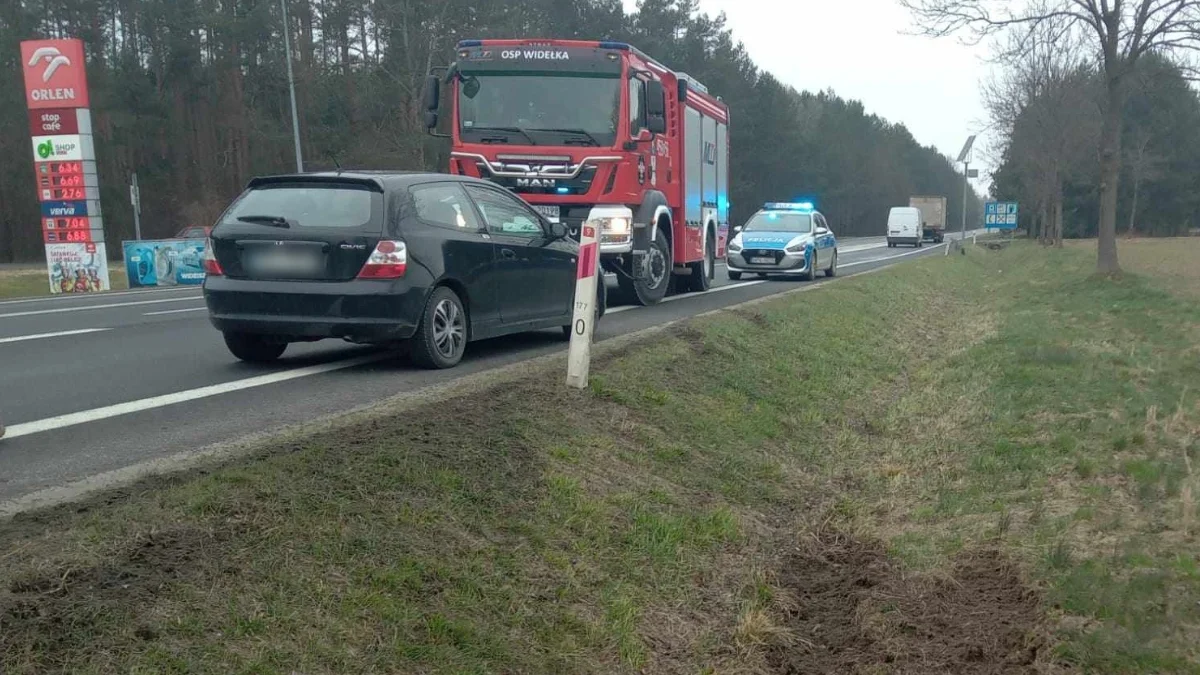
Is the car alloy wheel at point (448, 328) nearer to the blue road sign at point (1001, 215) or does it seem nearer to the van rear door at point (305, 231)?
the van rear door at point (305, 231)

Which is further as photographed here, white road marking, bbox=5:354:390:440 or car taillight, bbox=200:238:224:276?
car taillight, bbox=200:238:224:276

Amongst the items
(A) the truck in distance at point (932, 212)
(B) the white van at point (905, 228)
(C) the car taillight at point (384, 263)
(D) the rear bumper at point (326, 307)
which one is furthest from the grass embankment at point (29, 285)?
(A) the truck in distance at point (932, 212)

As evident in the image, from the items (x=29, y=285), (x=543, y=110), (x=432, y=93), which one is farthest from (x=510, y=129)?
(x=29, y=285)

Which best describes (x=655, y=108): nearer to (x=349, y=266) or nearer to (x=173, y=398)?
(x=349, y=266)

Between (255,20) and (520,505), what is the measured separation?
45.2 meters

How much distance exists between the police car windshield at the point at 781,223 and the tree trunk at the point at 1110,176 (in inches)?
263

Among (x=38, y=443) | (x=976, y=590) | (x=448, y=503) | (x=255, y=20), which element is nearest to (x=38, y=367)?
(x=38, y=443)

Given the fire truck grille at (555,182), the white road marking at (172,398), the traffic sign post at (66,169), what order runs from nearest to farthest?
the white road marking at (172,398) < the fire truck grille at (555,182) < the traffic sign post at (66,169)

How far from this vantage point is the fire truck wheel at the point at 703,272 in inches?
685

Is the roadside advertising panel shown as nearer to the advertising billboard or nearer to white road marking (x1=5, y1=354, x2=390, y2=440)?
the advertising billboard

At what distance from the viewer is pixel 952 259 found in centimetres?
3391

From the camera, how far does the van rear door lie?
752cm

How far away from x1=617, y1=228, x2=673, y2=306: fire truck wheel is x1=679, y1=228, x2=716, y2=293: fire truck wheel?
7.83 feet

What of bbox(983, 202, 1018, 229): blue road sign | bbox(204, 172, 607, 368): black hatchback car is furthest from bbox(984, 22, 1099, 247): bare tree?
bbox(204, 172, 607, 368): black hatchback car
